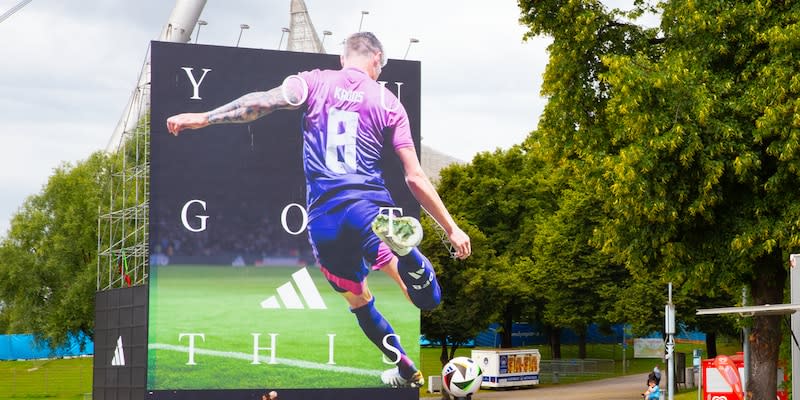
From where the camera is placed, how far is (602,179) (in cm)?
2741

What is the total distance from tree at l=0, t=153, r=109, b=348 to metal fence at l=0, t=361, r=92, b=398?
252 centimetres

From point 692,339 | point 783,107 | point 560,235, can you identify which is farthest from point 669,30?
point 692,339

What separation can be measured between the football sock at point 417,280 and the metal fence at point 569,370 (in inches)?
1012

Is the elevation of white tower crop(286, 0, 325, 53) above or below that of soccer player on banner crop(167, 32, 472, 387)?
above

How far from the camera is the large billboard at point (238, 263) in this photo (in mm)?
31562

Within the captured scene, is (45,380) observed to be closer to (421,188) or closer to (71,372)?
(71,372)

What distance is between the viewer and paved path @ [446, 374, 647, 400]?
155 feet

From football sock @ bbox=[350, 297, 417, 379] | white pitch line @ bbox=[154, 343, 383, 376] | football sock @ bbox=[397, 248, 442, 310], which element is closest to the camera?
white pitch line @ bbox=[154, 343, 383, 376]

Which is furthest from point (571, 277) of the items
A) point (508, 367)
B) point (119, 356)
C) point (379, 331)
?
point (119, 356)

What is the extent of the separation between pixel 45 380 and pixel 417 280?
3428 centimetres

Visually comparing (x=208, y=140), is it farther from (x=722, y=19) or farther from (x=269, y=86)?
(x=722, y=19)

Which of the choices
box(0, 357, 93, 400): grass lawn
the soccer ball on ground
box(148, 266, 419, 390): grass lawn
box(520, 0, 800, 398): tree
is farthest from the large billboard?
box(0, 357, 93, 400): grass lawn

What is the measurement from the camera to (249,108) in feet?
107

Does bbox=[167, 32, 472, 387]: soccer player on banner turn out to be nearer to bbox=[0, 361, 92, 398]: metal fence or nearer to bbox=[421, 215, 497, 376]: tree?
bbox=[421, 215, 497, 376]: tree
